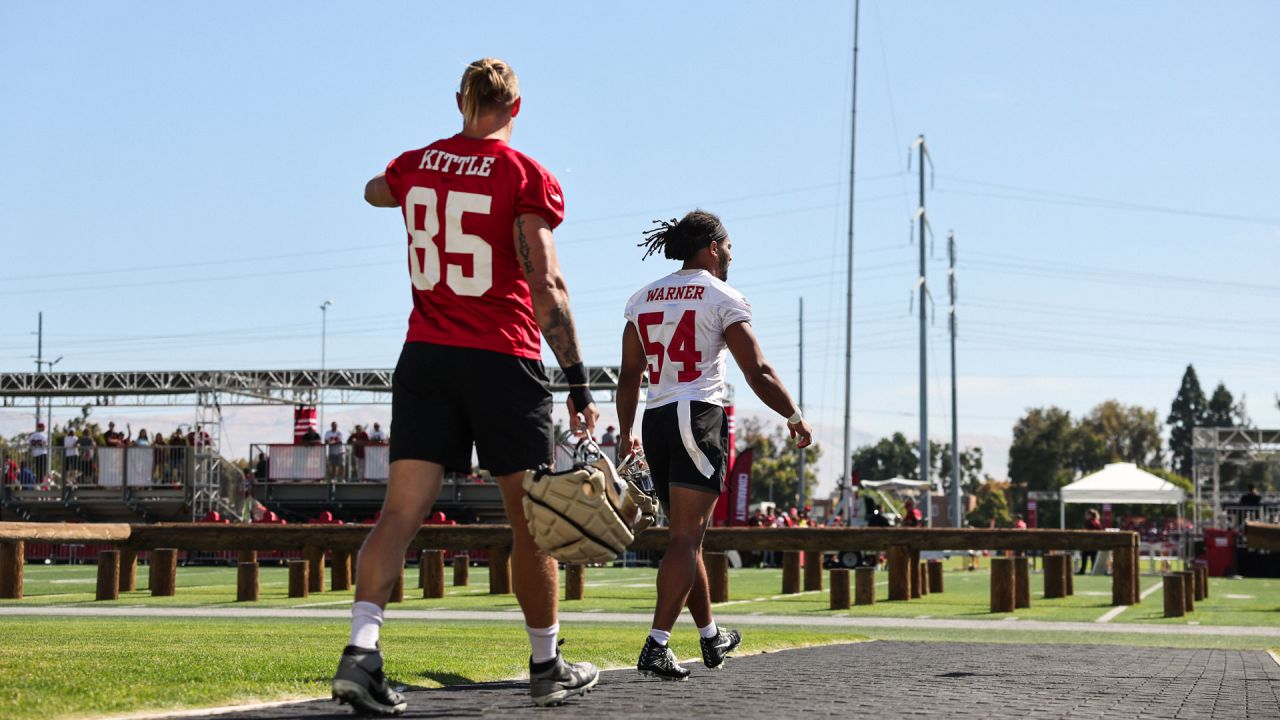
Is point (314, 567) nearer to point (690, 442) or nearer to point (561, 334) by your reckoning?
point (690, 442)

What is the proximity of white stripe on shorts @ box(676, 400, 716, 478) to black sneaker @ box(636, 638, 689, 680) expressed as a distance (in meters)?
0.85

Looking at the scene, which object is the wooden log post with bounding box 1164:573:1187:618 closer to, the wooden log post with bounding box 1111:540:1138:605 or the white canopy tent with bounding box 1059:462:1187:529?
the wooden log post with bounding box 1111:540:1138:605

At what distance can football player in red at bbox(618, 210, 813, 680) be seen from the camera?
711 centimetres

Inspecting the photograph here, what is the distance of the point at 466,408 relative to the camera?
213 inches

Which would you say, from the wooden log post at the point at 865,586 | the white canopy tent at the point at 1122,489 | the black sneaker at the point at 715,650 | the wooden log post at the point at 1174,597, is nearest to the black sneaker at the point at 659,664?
the black sneaker at the point at 715,650

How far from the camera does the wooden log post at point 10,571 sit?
17.1m

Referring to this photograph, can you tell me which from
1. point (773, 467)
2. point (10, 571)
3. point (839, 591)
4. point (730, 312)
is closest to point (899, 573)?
point (839, 591)

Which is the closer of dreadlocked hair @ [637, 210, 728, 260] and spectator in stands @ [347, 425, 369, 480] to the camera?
dreadlocked hair @ [637, 210, 728, 260]

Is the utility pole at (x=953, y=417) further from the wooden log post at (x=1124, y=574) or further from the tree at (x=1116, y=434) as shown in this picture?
the tree at (x=1116, y=434)

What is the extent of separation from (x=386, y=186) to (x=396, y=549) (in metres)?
1.35

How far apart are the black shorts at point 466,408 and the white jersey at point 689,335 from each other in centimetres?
185

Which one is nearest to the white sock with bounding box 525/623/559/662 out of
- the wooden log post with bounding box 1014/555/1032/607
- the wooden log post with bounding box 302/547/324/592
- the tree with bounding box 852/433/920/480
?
the wooden log post with bounding box 1014/555/1032/607

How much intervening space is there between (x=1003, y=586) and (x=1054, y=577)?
13.0 ft

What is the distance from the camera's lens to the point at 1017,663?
27.7ft
